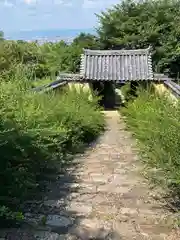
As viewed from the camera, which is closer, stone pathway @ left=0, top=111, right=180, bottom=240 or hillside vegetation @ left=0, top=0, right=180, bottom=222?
stone pathway @ left=0, top=111, right=180, bottom=240

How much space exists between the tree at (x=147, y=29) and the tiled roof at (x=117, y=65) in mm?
5836

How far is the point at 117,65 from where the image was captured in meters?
17.1

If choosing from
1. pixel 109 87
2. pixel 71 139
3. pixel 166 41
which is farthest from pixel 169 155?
pixel 166 41

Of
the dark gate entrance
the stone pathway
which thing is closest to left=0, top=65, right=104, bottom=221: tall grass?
the stone pathway

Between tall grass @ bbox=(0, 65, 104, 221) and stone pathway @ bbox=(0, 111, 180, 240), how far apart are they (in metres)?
0.28

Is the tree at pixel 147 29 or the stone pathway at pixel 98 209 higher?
the tree at pixel 147 29

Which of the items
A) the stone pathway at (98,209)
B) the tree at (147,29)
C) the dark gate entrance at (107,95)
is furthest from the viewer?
the tree at (147,29)

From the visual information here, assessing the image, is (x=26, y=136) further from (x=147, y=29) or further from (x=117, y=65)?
(x=147, y=29)

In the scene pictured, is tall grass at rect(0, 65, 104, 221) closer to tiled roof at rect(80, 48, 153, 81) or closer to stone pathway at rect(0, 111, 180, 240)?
stone pathway at rect(0, 111, 180, 240)

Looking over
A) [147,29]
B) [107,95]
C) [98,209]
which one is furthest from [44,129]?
[147,29]

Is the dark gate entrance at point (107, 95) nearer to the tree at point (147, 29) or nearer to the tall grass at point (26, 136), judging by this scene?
the tree at point (147, 29)

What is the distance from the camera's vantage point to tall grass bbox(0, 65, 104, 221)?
3693 mm

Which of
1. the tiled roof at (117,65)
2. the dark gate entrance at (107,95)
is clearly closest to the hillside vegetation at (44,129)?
the tiled roof at (117,65)

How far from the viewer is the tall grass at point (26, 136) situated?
3.69 m
